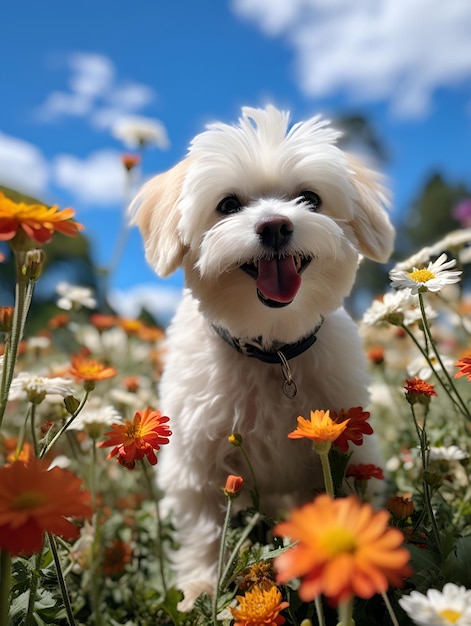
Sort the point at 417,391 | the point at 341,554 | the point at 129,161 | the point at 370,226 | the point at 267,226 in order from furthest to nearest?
the point at 129,161 < the point at 370,226 < the point at 267,226 < the point at 417,391 < the point at 341,554

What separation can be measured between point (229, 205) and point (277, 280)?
37cm

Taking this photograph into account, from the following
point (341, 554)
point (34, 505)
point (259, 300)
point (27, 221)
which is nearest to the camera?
point (341, 554)

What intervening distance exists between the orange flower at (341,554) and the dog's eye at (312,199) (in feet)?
4.60

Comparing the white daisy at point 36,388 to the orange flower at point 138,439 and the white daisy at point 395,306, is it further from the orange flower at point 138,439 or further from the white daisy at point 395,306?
the white daisy at point 395,306

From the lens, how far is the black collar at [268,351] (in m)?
2.04

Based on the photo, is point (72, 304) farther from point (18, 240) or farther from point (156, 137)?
point (18, 240)

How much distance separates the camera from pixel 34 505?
2.92ft

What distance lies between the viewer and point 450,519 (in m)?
1.89

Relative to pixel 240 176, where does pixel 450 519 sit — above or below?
below

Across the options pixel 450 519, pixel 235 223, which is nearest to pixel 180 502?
pixel 450 519

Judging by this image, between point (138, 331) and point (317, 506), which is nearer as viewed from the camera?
point (317, 506)

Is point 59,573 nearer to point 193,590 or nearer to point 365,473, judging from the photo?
point 365,473

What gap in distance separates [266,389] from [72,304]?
1249mm

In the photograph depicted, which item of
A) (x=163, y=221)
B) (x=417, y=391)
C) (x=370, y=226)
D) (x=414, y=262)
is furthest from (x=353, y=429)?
(x=163, y=221)
